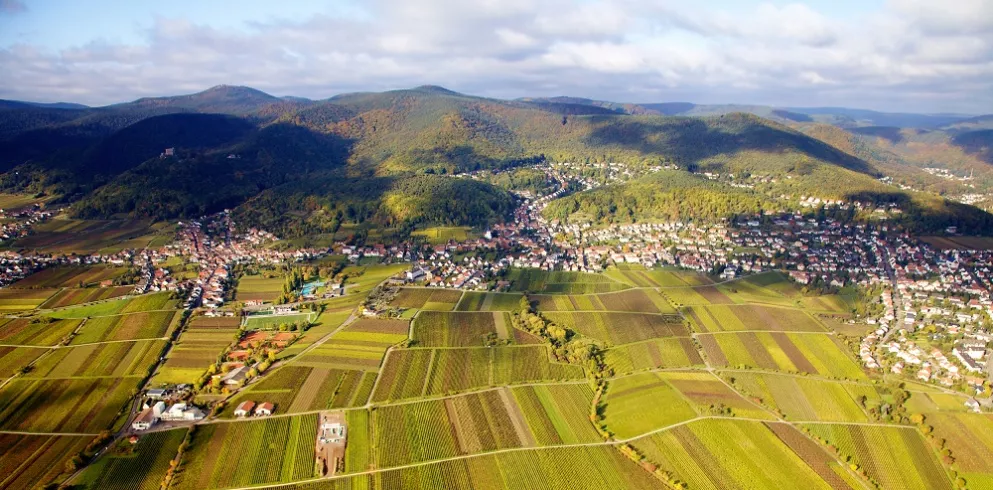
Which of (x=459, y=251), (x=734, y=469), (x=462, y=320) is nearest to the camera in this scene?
(x=734, y=469)

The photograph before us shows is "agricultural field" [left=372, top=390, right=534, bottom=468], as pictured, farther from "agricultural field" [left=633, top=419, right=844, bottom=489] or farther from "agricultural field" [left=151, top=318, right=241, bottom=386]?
"agricultural field" [left=151, top=318, right=241, bottom=386]

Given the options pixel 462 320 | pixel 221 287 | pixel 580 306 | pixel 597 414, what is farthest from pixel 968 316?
pixel 221 287

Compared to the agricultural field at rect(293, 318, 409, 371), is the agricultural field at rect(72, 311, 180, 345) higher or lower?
higher

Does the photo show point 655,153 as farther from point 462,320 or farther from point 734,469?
point 734,469

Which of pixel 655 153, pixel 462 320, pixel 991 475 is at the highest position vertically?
pixel 655 153

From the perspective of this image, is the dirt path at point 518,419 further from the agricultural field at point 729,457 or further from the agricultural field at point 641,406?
the agricultural field at point 729,457

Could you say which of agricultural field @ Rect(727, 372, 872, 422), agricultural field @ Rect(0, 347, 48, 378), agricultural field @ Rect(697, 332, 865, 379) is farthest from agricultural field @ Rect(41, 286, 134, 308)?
agricultural field @ Rect(727, 372, 872, 422)

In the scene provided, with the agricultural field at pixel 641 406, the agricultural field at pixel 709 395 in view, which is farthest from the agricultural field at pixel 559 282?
the agricultural field at pixel 641 406
